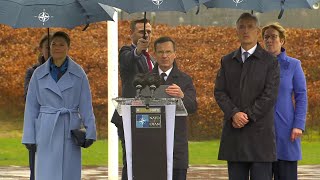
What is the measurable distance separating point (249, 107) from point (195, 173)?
22.1 feet

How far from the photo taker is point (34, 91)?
939 cm

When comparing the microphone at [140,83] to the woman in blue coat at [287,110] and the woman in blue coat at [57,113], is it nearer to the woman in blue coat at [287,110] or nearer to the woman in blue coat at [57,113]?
the woman in blue coat at [57,113]

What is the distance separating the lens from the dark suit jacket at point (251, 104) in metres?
8.92

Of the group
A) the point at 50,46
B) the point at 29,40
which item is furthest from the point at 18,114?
the point at 50,46

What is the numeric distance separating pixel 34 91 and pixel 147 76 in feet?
4.30

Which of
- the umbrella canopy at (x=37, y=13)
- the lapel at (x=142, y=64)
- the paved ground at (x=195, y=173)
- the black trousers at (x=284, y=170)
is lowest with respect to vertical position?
the paved ground at (x=195, y=173)

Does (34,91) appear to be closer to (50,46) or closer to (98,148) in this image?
(50,46)

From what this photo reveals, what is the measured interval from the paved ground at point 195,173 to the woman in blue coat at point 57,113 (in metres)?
5.43

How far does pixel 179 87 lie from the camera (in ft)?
29.3

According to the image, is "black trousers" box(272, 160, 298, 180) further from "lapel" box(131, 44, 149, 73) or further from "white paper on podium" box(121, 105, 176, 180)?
"lapel" box(131, 44, 149, 73)

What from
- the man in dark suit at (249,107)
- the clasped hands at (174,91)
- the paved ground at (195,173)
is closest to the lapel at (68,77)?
the clasped hands at (174,91)

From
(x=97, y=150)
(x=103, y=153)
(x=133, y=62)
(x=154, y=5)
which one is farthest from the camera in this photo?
(x=97, y=150)

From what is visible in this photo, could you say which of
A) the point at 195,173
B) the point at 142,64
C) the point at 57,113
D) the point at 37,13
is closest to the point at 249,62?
the point at 142,64

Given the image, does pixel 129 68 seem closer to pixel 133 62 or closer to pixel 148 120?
pixel 133 62
